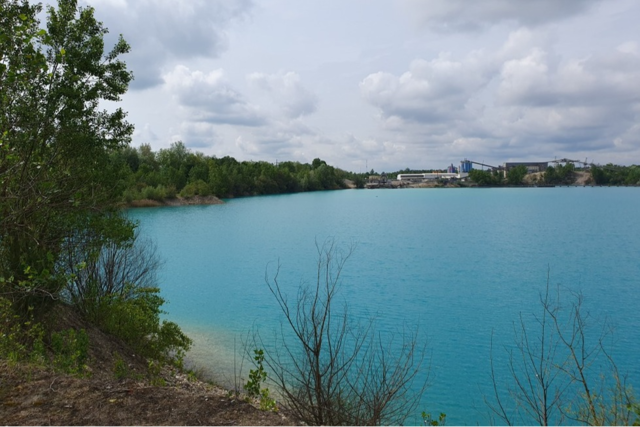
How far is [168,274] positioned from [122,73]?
18388 millimetres

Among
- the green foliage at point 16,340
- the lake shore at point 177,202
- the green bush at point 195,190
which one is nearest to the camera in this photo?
the green foliage at point 16,340

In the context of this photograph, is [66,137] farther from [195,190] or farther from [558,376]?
[195,190]

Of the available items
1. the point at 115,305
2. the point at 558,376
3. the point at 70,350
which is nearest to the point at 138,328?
the point at 115,305

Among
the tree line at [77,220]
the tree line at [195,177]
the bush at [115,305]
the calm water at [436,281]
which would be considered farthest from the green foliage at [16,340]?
the tree line at [195,177]

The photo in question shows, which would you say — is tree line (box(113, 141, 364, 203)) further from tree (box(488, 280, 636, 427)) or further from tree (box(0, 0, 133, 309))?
tree (box(488, 280, 636, 427))

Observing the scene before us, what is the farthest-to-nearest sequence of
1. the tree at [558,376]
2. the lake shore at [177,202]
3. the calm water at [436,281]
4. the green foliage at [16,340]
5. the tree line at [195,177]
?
the tree line at [195,177]
the lake shore at [177,202]
the calm water at [436,281]
the tree at [558,376]
the green foliage at [16,340]

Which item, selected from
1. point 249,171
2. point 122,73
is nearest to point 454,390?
point 122,73

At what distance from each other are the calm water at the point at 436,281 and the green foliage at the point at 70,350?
16.1 feet

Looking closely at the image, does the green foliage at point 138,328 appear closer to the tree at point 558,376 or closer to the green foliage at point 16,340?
the green foliage at point 16,340

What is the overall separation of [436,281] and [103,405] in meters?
23.0

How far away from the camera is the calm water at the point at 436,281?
1542 centimetres

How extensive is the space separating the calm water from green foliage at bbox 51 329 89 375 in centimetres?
492

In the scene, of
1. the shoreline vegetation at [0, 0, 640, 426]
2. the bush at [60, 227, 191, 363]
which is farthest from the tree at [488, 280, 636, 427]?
the bush at [60, 227, 191, 363]

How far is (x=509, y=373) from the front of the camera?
13.6 metres
